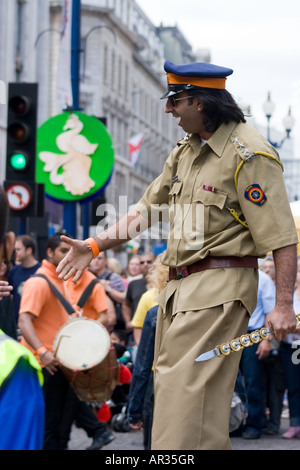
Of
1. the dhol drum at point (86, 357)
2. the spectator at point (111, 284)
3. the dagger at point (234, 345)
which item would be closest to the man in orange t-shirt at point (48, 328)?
the dhol drum at point (86, 357)

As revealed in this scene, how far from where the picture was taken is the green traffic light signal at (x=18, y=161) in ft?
40.3

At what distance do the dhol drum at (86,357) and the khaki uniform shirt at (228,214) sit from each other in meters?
3.82

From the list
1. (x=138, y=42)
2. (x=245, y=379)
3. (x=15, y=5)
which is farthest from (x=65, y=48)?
(x=138, y=42)

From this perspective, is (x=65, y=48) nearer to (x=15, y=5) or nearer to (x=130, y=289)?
(x=130, y=289)

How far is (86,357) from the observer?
28.2 ft

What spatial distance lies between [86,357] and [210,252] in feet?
13.8

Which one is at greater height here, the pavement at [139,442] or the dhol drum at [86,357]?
the dhol drum at [86,357]

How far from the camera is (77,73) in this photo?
14.8 meters

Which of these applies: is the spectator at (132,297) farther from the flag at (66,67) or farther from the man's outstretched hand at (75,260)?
the man's outstretched hand at (75,260)

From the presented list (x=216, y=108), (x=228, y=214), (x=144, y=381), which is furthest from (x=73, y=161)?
(x=228, y=214)

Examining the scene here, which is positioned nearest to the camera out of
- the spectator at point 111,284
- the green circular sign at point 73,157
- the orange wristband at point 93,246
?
the orange wristband at point 93,246

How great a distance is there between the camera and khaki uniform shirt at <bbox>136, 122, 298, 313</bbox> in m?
4.56

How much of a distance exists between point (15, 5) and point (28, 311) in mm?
36429

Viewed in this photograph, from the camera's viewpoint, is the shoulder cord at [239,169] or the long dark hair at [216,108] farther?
the long dark hair at [216,108]
